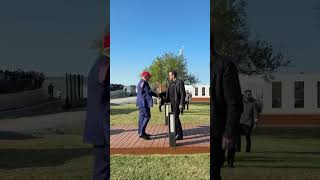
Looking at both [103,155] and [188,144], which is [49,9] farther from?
[188,144]

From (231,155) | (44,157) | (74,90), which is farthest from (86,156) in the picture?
(231,155)

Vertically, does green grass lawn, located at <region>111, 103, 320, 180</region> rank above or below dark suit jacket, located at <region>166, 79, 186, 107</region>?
below

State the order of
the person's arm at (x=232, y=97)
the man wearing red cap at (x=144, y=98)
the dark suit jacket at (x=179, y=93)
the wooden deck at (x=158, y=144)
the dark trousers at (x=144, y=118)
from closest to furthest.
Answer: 1. the person's arm at (x=232, y=97)
2. the wooden deck at (x=158, y=144)
3. the dark suit jacket at (x=179, y=93)
4. the man wearing red cap at (x=144, y=98)
5. the dark trousers at (x=144, y=118)

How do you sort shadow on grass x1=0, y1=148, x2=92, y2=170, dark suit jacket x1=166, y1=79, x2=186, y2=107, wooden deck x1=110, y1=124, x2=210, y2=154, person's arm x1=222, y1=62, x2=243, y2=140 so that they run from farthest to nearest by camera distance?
1. dark suit jacket x1=166, y1=79, x2=186, y2=107
2. wooden deck x1=110, y1=124, x2=210, y2=154
3. shadow on grass x1=0, y1=148, x2=92, y2=170
4. person's arm x1=222, y1=62, x2=243, y2=140

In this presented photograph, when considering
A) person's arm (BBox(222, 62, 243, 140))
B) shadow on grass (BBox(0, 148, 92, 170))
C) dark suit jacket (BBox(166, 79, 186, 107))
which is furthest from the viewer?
dark suit jacket (BBox(166, 79, 186, 107))

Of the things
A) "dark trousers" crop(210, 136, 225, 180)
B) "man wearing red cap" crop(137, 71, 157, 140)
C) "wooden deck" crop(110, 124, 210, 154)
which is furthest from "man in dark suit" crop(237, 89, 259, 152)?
"man wearing red cap" crop(137, 71, 157, 140)

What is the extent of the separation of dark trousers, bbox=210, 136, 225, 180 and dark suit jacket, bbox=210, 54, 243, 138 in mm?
79

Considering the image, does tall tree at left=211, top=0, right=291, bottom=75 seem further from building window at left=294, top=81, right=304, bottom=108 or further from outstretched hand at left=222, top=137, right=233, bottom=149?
outstretched hand at left=222, top=137, right=233, bottom=149

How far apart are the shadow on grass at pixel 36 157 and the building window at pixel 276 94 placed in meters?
1.58

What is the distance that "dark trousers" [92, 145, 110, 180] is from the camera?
3.88 meters

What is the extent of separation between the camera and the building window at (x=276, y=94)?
386cm

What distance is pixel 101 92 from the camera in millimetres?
3777

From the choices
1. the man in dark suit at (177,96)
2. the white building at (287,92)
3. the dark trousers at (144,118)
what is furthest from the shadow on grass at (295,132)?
the dark trousers at (144,118)

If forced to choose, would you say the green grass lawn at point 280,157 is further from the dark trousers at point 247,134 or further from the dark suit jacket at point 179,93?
the dark suit jacket at point 179,93
